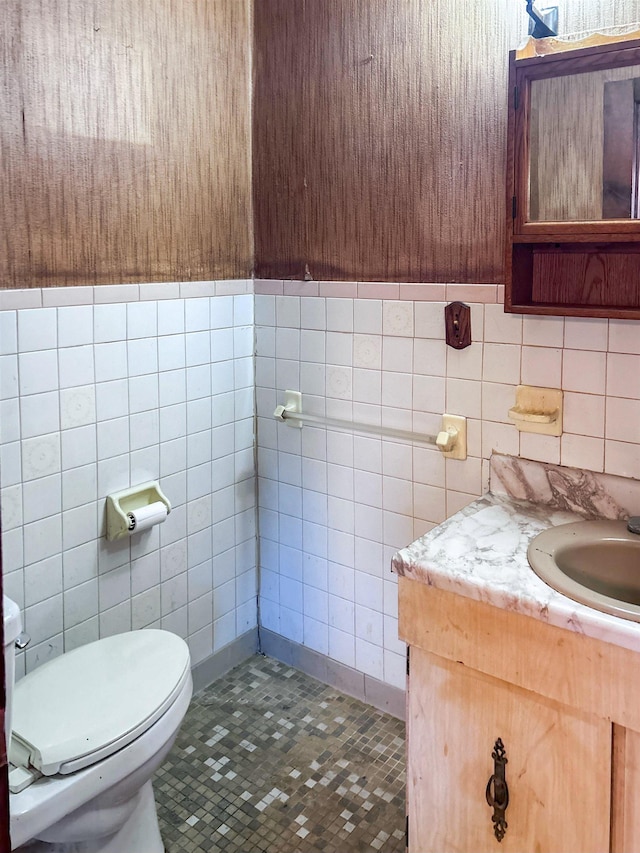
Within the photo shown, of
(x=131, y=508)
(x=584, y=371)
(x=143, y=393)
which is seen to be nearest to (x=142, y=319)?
(x=143, y=393)

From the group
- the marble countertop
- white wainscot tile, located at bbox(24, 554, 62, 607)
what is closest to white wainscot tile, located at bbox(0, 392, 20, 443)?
white wainscot tile, located at bbox(24, 554, 62, 607)

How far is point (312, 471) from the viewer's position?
7.41 ft

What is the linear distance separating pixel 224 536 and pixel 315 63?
1464 millimetres

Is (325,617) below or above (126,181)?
below

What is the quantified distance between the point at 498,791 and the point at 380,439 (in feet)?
3.23

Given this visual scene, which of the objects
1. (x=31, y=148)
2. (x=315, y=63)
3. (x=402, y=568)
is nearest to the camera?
(x=402, y=568)

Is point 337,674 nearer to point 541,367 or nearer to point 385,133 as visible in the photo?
point 541,367

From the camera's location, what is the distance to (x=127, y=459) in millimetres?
1985

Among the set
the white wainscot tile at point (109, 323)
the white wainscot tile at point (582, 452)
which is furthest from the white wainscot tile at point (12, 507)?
the white wainscot tile at point (582, 452)

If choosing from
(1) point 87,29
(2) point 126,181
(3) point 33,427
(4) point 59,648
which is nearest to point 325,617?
(4) point 59,648

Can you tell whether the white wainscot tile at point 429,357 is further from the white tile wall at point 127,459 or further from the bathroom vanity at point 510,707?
the white tile wall at point 127,459

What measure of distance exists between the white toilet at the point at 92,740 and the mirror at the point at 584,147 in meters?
1.36

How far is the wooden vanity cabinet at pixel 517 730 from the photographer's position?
1.22 metres

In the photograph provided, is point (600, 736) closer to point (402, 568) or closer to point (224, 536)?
point (402, 568)
